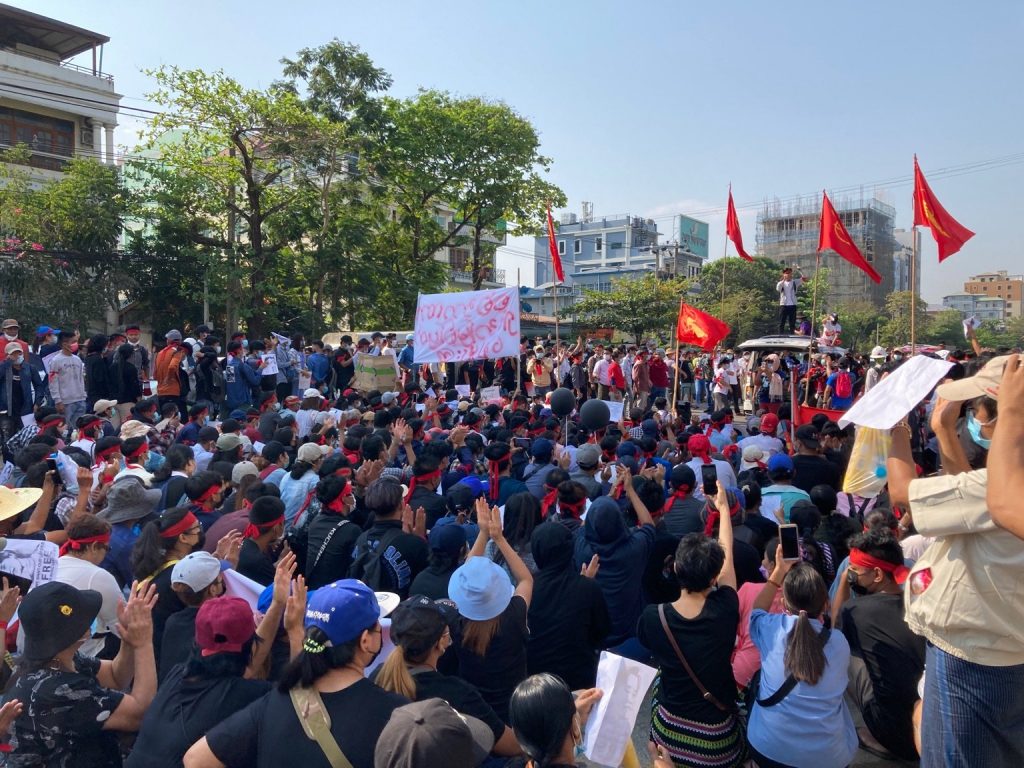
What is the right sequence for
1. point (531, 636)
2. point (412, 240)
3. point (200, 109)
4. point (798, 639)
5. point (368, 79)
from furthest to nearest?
point (412, 240), point (368, 79), point (200, 109), point (531, 636), point (798, 639)

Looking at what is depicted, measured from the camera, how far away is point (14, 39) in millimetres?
32062

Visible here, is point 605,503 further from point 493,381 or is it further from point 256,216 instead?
point 256,216

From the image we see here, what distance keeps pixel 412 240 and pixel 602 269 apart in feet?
185

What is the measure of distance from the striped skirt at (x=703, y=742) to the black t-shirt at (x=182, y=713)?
194cm

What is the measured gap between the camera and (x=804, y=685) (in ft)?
11.5

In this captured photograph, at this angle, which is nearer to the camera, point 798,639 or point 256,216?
point 798,639

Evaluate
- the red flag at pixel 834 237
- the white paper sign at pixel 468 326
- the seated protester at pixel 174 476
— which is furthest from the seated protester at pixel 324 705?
the red flag at pixel 834 237

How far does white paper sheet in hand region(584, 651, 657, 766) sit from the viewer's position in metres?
2.72

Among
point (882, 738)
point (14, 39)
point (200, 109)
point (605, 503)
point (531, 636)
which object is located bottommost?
point (882, 738)

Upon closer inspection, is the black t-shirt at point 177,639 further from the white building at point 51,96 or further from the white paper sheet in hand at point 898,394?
the white building at point 51,96

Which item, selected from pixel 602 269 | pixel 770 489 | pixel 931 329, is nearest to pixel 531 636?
pixel 770 489

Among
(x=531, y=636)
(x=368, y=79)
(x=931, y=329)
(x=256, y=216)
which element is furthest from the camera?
(x=931, y=329)

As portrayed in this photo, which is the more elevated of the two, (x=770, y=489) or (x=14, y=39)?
(x=14, y=39)

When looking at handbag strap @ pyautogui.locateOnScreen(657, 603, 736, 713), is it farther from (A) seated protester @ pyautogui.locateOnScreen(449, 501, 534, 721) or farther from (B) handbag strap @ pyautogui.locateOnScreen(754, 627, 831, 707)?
(A) seated protester @ pyautogui.locateOnScreen(449, 501, 534, 721)
